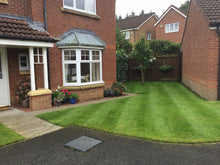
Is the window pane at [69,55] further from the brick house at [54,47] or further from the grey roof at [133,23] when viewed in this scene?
the grey roof at [133,23]

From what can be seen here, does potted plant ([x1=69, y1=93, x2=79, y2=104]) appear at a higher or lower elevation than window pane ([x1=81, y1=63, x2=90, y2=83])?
lower

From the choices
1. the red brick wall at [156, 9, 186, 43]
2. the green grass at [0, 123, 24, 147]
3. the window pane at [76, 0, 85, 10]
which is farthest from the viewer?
the red brick wall at [156, 9, 186, 43]

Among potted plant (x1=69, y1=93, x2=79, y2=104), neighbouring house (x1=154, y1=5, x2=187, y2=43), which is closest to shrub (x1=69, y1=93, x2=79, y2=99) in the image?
potted plant (x1=69, y1=93, x2=79, y2=104)

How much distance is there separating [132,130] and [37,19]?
6.31 metres

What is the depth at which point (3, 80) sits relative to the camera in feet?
24.7

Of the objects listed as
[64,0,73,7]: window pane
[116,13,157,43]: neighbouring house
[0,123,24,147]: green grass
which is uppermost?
[116,13,157,43]: neighbouring house

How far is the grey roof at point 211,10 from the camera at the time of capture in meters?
8.23

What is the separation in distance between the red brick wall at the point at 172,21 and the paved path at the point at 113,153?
81.5ft

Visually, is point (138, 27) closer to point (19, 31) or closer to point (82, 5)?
point (82, 5)

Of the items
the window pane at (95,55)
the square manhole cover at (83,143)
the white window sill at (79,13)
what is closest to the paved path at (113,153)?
the square manhole cover at (83,143)

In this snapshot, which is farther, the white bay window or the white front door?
the white bay window

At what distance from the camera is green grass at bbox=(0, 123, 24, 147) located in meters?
4.27

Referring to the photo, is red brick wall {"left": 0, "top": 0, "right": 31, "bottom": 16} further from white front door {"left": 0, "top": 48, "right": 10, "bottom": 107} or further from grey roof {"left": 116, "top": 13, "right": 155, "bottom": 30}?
grey roof {"left": 116, "top": 13, "right": 155, "bottom": 30}

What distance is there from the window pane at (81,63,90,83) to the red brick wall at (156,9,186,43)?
68.0 ft
